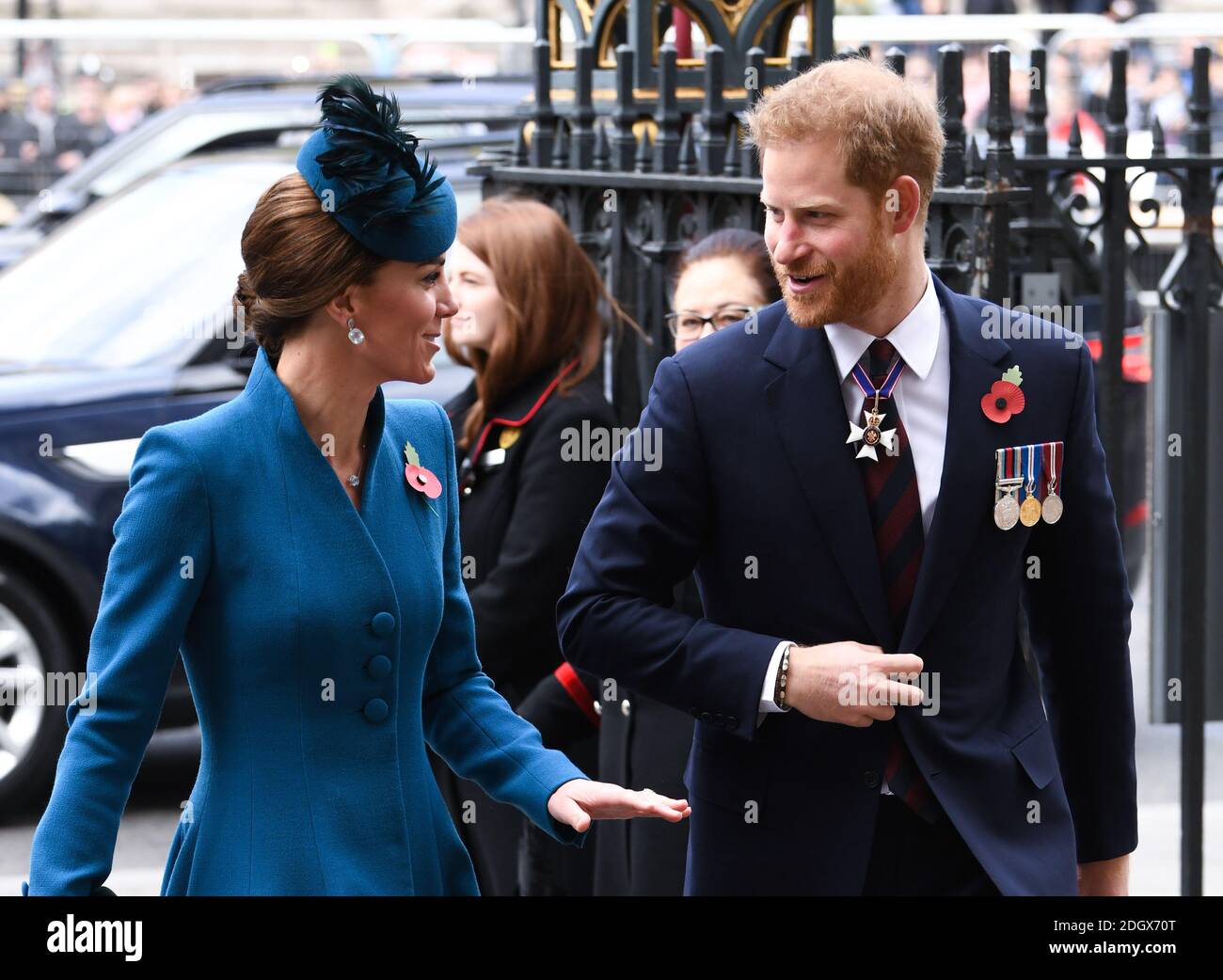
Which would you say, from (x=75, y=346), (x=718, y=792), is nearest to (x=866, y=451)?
(x=718, y=792)

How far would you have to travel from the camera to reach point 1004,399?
318cm

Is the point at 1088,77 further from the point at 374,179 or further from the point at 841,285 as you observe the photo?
the point at 374,179

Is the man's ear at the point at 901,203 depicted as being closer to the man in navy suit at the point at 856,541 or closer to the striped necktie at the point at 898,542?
the man in navy suit at the point at 856,541

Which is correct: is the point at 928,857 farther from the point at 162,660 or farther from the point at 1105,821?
the point at 162,660

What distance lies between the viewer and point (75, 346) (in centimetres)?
737

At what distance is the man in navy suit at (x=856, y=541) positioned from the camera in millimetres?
3098

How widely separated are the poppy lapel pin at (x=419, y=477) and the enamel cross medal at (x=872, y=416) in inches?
24.4

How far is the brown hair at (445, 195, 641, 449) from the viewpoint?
16.0 ft

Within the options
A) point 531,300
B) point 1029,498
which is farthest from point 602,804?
point 531,300

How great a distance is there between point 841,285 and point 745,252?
1.37 meters

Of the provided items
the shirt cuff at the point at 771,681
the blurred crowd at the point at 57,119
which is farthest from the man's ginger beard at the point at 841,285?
the blurred crowd at the point at 57,119

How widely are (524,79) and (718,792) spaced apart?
6373mm

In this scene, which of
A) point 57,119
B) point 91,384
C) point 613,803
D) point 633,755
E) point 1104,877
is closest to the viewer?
point 613,803
